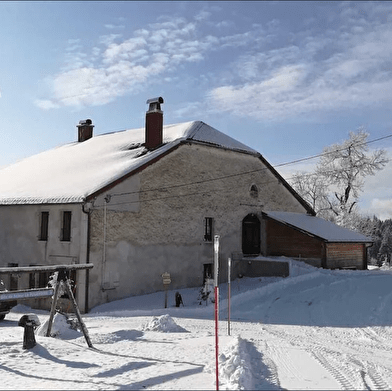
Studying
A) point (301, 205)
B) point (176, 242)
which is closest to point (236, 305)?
point (176, 242)

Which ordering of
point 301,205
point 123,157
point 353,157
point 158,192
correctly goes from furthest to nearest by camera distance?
point 353,157
point 301,205
point 123,157
point 158,192

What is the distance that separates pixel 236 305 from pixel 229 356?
34.4 ft

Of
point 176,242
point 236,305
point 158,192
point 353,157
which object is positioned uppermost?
point 353,157

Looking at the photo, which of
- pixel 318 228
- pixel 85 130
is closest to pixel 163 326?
pixel 318 228

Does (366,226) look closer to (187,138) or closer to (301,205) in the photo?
(301,205)

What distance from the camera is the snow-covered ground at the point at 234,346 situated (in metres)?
7.14

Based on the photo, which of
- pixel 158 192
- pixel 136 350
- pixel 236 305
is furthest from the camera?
pixel 158 192

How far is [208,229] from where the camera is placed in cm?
2384

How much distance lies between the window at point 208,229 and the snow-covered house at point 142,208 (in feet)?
0.17

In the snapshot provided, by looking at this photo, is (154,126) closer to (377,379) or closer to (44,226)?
(44,226)

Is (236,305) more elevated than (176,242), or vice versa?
(176,242)

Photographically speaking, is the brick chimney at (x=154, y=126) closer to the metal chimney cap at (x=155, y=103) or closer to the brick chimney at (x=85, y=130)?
the metal chimney cap at (x=155, y=103)

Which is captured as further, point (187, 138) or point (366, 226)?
point (366, 226)

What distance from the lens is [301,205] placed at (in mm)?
29469
